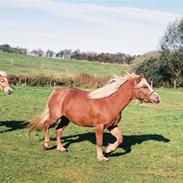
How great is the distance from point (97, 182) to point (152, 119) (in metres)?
12.8

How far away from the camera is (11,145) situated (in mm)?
11891

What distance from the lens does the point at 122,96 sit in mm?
10922

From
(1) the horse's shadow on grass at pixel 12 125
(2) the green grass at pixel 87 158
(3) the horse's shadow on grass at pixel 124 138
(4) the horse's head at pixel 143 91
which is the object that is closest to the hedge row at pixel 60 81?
(2) the green grass at pixel 87 158

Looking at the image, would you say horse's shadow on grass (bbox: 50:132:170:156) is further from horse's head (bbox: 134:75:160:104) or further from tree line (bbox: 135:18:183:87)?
tree line (bbox: 135:18:183:87)

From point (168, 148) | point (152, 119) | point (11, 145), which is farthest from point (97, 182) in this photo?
point (152, 119)

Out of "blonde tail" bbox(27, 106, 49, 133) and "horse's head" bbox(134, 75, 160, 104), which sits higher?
"horse's head" bbox(134, 75, 160, 104)

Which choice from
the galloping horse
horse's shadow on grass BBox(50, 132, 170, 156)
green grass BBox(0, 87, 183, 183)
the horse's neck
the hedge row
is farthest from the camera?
the hedge row

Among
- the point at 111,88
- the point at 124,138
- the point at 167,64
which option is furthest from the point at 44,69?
the point at 111,88

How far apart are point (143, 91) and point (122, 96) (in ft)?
1.84

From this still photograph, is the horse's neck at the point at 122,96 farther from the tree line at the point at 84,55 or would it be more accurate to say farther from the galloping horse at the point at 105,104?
the tree line at the point at 84,55

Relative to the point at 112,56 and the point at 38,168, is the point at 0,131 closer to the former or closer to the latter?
the point at 38,168

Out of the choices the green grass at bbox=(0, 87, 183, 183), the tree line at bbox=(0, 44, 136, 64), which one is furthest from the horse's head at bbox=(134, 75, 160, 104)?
the tree line at bbox=(0, 44, 136, 64)

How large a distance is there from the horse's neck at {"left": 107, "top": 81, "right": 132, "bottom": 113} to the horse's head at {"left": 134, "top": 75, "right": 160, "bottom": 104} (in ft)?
0.62

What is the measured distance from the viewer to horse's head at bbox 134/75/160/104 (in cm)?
1089
